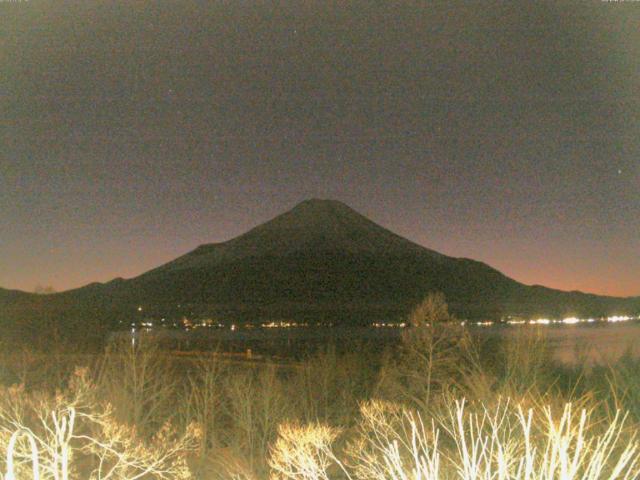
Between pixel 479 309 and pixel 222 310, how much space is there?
54704mm

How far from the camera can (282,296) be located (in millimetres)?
191750

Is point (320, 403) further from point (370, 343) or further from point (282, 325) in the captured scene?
point (282, 325)

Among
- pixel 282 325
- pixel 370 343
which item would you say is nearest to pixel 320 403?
pixel 370 343

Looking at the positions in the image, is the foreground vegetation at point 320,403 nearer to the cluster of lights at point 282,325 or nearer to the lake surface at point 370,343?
the lake surface at point 370,343

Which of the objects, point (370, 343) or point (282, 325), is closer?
point (370, 343)

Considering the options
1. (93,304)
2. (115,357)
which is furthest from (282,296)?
(115,357)

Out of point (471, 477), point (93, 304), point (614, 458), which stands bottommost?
point (614, 458)

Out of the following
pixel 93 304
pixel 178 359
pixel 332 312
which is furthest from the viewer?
pixel 332 312

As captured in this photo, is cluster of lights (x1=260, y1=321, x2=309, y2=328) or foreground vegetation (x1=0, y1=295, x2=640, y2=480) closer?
foreground vegetation (x1=0, y1=295, x2=640, y2=480)

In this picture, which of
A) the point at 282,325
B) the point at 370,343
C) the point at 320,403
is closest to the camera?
the point at 320,403

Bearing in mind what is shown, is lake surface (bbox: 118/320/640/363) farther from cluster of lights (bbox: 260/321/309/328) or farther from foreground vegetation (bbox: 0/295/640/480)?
cluster of lights (bbox: 260/321/309/328)

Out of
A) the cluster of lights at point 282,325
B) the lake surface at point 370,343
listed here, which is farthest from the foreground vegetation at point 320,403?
the cluster of lights at point 282,325

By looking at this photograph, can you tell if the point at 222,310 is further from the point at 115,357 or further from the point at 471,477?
the point at 471,477

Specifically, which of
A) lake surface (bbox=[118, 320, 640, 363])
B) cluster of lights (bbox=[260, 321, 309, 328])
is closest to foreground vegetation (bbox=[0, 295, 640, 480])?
lake surface (bbox=[118, 320, 640, 363])
